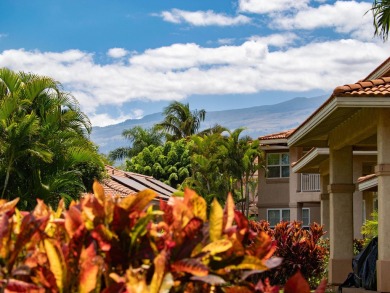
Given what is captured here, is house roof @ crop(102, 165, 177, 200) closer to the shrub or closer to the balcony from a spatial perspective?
the balcony

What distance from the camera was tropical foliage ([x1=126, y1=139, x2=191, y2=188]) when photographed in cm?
5741

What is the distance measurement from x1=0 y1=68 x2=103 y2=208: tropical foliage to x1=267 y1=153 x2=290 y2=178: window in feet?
70.2

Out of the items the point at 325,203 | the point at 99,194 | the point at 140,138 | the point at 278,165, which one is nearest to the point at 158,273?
the point at 99,194

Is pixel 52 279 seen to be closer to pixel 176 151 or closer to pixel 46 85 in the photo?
pixel 46 85

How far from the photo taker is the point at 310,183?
140 feet

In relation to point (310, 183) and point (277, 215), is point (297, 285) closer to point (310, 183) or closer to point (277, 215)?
point (310, 183)

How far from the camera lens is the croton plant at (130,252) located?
274 cm

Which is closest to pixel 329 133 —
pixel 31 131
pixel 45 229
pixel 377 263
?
pixel 377 263

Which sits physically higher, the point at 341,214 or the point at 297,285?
the point at 341,214

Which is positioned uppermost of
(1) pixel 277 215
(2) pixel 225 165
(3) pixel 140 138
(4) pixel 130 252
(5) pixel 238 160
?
(3) pixel 140 138

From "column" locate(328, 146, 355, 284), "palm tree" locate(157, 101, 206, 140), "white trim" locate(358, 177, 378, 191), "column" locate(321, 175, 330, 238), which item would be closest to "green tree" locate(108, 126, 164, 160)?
"palm tree" locate(157, 101, 206, 140)

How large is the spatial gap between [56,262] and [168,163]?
5568cm

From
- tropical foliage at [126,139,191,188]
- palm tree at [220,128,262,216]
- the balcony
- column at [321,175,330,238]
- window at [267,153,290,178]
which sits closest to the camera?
column at [321,175,330,238]

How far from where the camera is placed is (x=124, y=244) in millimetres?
2928
